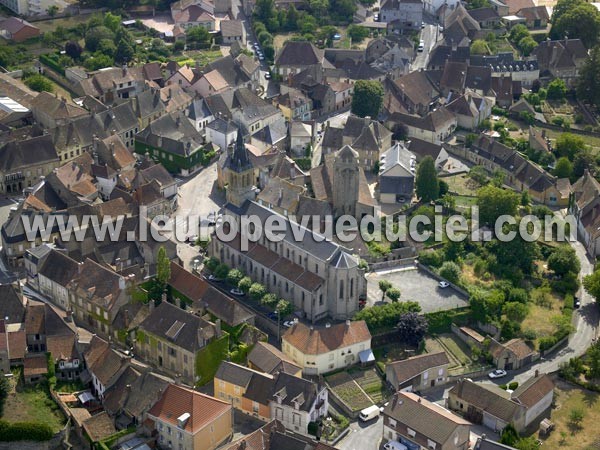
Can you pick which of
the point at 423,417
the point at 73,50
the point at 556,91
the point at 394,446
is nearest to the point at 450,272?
the point at 423,417

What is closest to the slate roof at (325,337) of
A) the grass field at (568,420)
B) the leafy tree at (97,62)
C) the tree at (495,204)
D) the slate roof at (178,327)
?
the slate roof at (178,327)

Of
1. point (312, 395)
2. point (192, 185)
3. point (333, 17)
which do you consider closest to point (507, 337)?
point (312, 395)

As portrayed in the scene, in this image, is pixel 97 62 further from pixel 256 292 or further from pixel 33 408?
pixel 33 408

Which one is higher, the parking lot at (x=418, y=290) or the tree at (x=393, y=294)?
the tree at (x=393, y=294)

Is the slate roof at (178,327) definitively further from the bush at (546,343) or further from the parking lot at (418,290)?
the bush at (546,343)

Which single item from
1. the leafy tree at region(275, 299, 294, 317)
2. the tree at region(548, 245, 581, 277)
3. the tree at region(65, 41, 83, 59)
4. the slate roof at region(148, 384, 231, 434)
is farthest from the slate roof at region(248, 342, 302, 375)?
the tree at region(65, 41, 83, 59)
